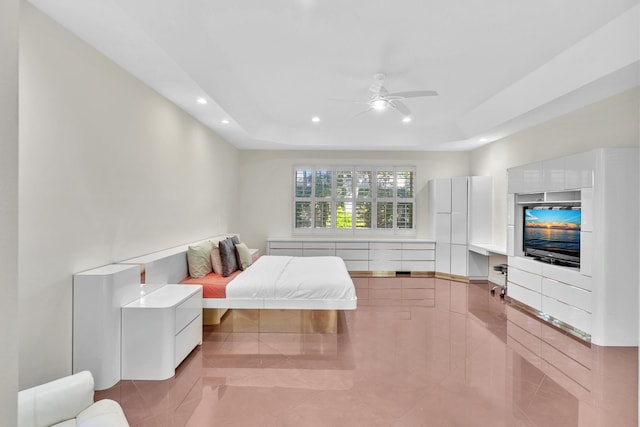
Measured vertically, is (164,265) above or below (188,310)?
above

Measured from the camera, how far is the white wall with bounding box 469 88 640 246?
135 inches

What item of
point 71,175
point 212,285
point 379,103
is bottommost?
point 212,285

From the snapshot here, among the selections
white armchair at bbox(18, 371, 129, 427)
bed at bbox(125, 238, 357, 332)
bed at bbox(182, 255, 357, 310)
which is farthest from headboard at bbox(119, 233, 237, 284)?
white armchair at bbox(18, 371, 129, 427)

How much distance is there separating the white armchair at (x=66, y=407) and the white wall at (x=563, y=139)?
5.21 metres

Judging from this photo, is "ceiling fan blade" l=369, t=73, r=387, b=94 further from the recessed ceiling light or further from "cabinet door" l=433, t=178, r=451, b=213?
"cabinet door" l=433, t=178, r=451, b=213

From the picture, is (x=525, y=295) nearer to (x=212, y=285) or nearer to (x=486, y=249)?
(x=486, y=249)

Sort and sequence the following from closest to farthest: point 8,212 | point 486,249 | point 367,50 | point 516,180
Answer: point 8,212, point 367,50, point 516,180, point 486,249

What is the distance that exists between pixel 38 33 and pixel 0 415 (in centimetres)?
257

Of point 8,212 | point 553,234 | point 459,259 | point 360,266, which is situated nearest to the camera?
point 8,212

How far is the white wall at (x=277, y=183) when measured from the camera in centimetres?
706

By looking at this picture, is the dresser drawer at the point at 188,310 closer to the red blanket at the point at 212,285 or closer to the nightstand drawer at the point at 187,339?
the nightstand drawer at the point at 187,339

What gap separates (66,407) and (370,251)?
18.2 ft

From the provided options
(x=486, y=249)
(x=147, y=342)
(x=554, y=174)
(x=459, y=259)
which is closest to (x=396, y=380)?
(x=147, y=342)

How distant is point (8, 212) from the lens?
637 mm
